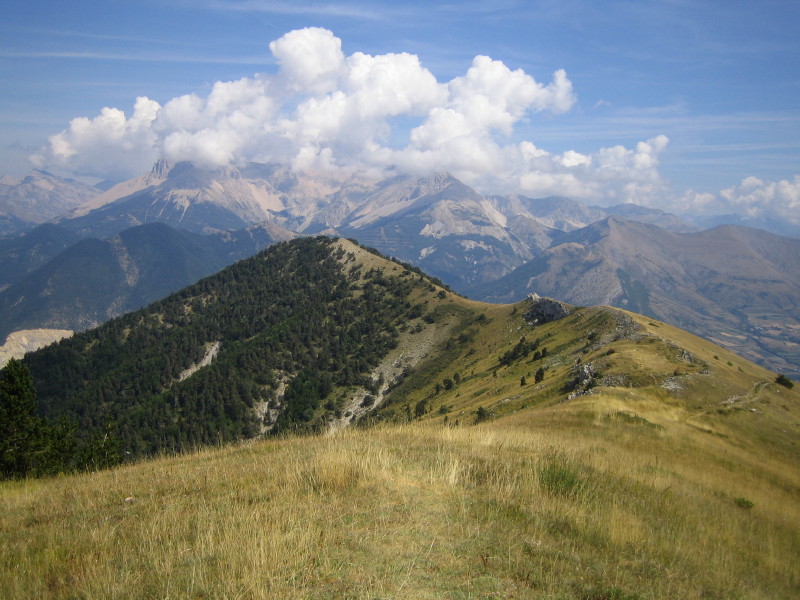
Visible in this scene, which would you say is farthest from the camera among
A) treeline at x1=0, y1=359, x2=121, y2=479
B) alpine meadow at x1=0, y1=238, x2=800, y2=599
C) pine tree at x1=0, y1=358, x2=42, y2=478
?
pine tree at x1=0, y1=358, x2=42, y2=478

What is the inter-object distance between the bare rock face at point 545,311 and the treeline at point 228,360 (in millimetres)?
51465

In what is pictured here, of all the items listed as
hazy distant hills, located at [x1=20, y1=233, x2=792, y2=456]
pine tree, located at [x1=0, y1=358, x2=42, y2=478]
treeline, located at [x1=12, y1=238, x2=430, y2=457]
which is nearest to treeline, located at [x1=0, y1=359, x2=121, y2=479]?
pine tree, located at [x1=0, y1=358, x2=42, y2=478]

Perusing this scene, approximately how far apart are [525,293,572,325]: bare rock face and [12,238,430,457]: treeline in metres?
51.5

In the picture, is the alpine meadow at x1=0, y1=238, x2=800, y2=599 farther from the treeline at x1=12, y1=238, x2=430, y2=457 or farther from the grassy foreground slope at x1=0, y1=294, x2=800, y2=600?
the treeline at x1=12, y1=238, x2=430, y2=457

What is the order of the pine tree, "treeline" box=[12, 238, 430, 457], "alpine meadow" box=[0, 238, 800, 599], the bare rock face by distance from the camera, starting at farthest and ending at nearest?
"treeline" box=[12, 238, 430, 457] → the bare rock face → the pine tree → "alpine meadow" box=[0, 238, 800, 599]

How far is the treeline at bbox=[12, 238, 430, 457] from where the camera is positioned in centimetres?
11975

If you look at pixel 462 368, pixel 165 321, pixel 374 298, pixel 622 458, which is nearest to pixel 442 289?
pixel 374 298

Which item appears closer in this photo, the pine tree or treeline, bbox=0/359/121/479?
treeline, bbox=0/359/121/479

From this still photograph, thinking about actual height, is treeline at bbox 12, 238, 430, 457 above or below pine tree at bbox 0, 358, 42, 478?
below

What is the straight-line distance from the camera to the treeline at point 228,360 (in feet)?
393

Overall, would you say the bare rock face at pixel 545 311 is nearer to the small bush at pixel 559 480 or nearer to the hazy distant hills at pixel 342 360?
the hazy distant hills at pixel 342 360

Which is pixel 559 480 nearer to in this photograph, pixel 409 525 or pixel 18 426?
pixel 409 525

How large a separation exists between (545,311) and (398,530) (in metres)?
91.3

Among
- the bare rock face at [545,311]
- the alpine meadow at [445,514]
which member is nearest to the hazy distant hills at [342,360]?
the bare rock face at [545,311]
